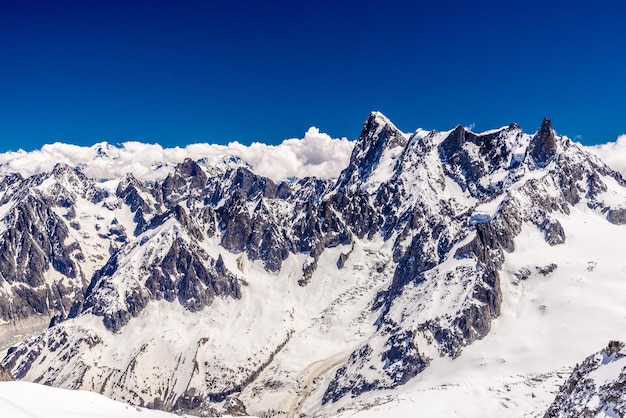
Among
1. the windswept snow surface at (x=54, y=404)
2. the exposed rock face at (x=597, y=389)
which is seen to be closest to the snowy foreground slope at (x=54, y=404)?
the windswept snow surface at (x=54, y=404)

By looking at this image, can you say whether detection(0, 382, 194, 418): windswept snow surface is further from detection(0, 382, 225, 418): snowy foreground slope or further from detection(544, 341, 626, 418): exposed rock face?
detection(544, 341, 626, 418): exposed rock face

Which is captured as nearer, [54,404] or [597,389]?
[54,404]

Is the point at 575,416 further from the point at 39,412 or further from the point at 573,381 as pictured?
the point at 39,412

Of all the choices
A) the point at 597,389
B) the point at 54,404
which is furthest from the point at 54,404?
the point at 597,389

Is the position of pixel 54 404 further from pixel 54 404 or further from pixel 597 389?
pixel 597 389

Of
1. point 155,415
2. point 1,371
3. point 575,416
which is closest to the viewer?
point 575,416

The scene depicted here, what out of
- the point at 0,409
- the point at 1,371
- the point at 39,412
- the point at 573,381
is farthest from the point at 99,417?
the point at 573,381
